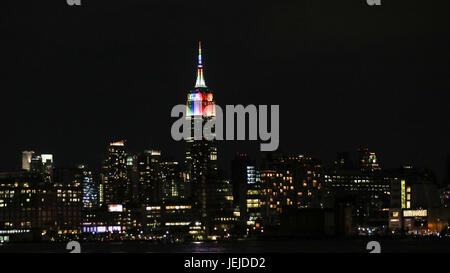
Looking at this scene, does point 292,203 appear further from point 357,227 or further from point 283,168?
point 357,227

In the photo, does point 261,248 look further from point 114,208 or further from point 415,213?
point 114,208

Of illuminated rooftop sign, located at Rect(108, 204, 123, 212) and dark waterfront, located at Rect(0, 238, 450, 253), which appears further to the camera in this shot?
illuminated rooftop sign, located at Rect(108, 204, 123, 212)

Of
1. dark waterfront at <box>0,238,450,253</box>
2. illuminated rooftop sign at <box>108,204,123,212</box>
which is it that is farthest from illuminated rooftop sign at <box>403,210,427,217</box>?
illuminated rooftop sign at <box>108,204,123,212</box>

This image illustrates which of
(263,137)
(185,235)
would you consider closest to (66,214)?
(185,235)

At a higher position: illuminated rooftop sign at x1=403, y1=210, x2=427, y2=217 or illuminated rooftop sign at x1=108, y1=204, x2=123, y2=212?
illuminated rooftop sign at x1=108, y1=204, x2=123, y2=212

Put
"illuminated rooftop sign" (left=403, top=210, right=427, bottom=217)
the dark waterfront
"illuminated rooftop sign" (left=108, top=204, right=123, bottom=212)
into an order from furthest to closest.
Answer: "illuminated rooftop sign" (left=108, top=204, right=123, bottom=212) < "illuminated rooftop sign" (left=403, top=210, right=427, bottom=217) < the dark waterfront

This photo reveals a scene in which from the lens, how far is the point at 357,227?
156 metres

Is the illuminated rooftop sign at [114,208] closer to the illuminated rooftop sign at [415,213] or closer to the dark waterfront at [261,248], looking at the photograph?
the dark waterfront at [261,248]

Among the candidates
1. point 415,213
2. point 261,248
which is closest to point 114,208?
point 415,213

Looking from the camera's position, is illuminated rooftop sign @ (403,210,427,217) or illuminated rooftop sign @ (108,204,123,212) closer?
illuminated rooftop sign @ (403,210,427,217)

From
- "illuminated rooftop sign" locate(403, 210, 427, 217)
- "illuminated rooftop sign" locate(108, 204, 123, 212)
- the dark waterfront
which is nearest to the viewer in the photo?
the dark waterfront

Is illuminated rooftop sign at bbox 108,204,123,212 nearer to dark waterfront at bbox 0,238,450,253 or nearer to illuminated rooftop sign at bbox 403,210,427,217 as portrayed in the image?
dark waterfront at bbox 0,238,450,253

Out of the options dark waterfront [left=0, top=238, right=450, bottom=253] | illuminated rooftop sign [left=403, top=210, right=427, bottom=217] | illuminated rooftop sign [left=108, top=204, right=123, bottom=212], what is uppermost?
illuminated rooftop sign [left=108, top=204, right=123, bottom=212]

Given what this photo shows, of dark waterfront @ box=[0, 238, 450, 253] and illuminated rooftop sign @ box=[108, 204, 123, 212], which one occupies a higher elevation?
illuminated rooftop sign @ box=[108, 204, 123, 212]
